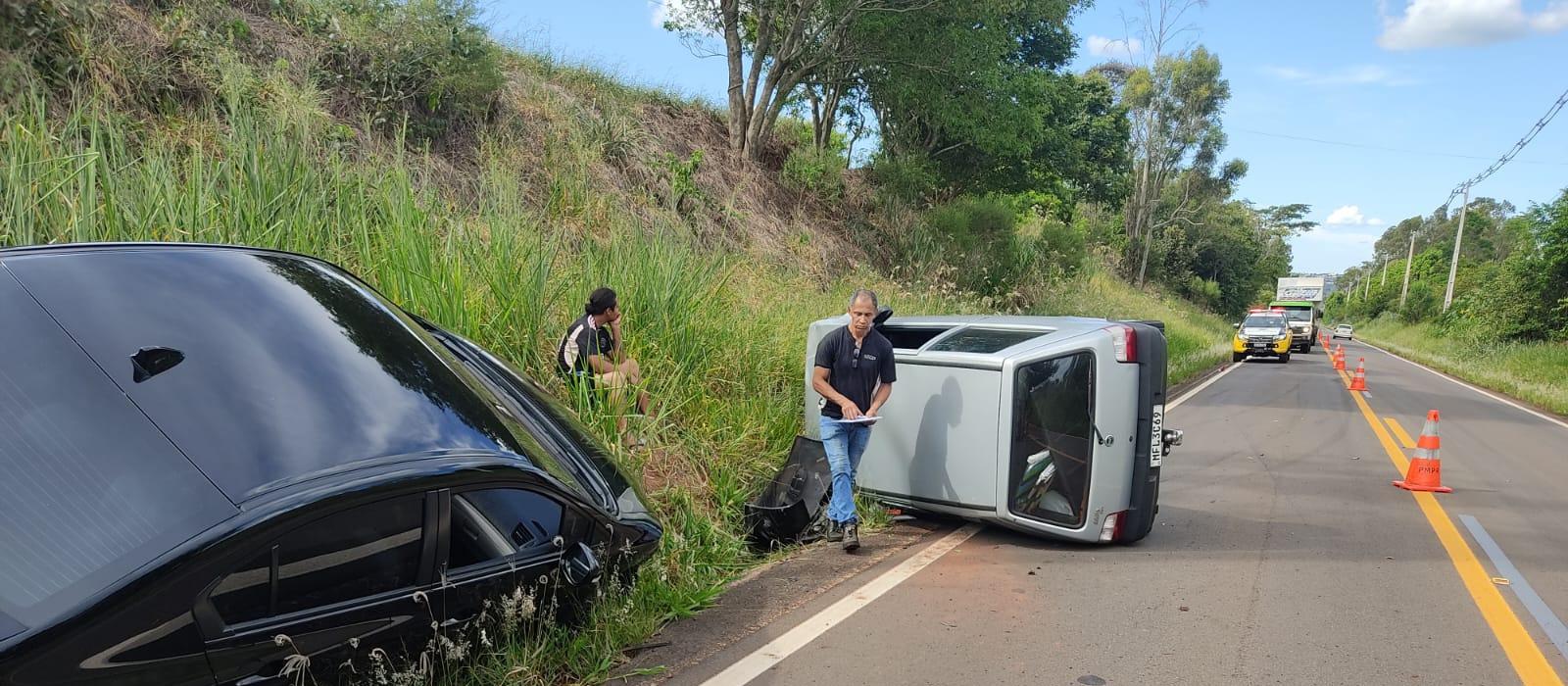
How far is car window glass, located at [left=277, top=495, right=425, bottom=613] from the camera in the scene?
2.23 meters

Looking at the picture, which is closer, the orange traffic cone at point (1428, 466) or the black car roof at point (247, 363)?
the black car roof at point (247, 363)

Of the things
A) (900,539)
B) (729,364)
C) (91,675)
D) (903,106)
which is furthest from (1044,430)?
(903,106)

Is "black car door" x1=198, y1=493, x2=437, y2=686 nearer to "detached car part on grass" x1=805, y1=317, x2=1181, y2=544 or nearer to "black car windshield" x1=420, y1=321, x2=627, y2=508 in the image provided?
"black car windshield" x1=420, y1=321, x2=627, y2=508

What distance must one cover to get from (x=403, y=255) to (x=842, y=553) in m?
3.44

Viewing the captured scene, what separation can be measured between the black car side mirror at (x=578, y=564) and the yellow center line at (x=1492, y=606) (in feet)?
13.0

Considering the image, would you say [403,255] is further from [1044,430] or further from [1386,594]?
[1386,594]

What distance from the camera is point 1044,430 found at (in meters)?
5.48

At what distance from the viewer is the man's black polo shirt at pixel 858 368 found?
562 centimetres

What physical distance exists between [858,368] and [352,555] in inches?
144

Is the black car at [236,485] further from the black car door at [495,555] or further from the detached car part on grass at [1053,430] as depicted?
the detached car part on grass at [1053,430]

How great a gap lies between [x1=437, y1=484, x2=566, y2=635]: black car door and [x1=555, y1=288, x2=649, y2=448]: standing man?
2.49 meters

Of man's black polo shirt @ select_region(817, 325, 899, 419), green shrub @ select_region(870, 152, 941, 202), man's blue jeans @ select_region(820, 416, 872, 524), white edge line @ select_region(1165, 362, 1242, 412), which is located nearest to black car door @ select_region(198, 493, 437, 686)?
man's blue jeans @ select_region(820, 416, 872, 524)

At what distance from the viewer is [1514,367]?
23266mm

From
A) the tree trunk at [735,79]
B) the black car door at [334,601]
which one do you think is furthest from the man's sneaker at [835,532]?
the tree trunk at [735,79]
